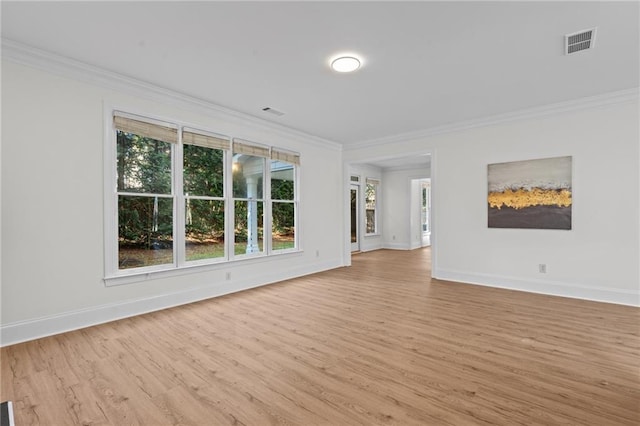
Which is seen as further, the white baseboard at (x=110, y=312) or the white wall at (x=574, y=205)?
the white wall at (x=574, y=205)

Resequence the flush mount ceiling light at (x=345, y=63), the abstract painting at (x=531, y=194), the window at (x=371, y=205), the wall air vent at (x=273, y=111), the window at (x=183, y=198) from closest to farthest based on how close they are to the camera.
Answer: the flush mount ceiling light at (x=345, y=63) < the window at (x=183, y=198) < the abstract painting at (x=531, y=194) < the wall air vent at (x=273, y=111) < the window at (x=371, y=205)

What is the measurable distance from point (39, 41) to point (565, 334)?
19.0 ft

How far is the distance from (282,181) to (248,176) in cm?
80

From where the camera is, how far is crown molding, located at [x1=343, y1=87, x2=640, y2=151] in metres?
3.95

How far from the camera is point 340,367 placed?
234cm

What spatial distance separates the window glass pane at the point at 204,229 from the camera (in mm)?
4199

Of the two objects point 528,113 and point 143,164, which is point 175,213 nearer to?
point 143,164

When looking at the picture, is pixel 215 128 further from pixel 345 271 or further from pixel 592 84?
pixel 592 84

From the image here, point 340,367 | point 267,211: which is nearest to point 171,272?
point 267,211

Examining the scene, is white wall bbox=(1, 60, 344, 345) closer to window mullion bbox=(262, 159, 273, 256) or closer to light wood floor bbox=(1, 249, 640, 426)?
light wood floor bbox=(1, 249, 640, 426)

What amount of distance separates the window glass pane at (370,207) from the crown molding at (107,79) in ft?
18.2

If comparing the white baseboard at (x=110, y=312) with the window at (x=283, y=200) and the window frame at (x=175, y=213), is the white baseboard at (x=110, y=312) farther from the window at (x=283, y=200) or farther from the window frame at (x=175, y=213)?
the window at (x=283, y=200)

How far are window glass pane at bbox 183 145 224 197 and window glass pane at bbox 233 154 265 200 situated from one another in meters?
0.28

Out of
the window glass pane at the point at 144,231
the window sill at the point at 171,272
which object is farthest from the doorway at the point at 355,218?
the window glass pane at the point at 144,231
